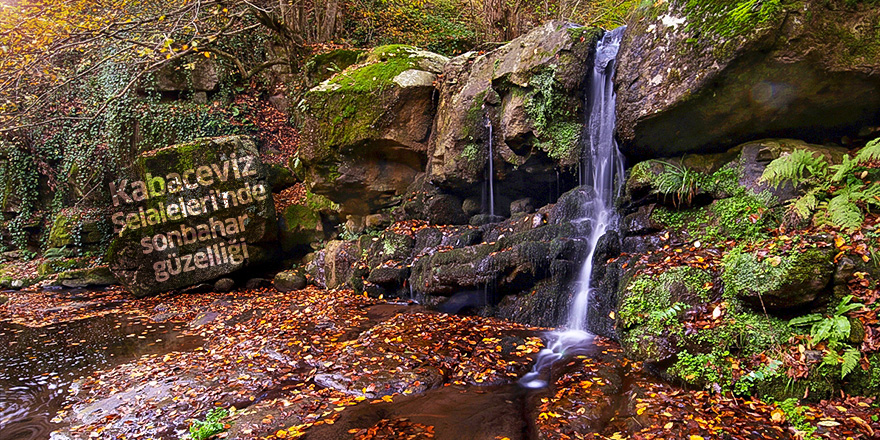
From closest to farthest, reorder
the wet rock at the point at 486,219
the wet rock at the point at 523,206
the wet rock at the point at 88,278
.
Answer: the wet rock at the point at 523,206 < the wet rock at the point at 486,219 < the wet rock at the point at 88,278

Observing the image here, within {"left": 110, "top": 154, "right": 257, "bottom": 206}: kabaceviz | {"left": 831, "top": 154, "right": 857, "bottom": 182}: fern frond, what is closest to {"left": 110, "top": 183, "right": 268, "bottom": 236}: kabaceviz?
{"left": 110, "top": 154, "right": 257, "bottom": 206}: kabaceviz

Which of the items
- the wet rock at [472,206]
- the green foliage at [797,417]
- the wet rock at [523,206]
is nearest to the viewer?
the green foliage at [797,417]

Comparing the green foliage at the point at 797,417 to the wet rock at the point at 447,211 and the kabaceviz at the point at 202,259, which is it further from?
the kabaceviz at the point at 202,259

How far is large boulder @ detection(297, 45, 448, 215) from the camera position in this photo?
31.0ft

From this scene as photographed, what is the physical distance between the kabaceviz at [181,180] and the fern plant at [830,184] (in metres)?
10.6

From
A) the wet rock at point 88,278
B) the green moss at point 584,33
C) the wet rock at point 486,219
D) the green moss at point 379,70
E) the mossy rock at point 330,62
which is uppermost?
the mossy rock at point 330,62

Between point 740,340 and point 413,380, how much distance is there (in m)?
3.12

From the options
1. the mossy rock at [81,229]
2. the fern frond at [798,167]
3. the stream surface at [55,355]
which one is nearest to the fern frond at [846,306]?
the fern frond at [798,167]

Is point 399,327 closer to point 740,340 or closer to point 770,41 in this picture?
point 740,340

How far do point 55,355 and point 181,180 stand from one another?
16.3ft

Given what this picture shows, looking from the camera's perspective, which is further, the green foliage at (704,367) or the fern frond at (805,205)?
the fern frond at (805,205)

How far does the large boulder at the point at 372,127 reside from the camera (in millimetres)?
9453

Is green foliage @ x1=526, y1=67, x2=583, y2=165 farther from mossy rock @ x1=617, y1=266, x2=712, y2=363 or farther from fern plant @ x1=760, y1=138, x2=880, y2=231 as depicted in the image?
mossy rock @ x1=617, y1=266, x2=712, y2=363

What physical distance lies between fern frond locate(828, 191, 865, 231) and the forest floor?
5.08 ft
